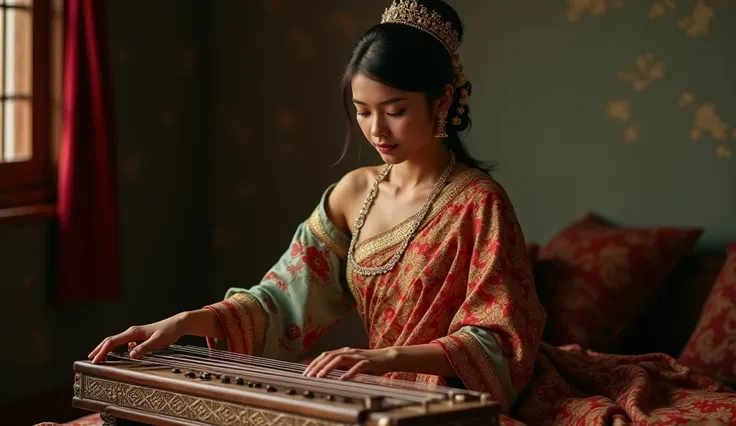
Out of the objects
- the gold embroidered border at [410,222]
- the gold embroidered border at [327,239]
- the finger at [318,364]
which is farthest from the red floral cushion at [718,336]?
the finger at [318,364]

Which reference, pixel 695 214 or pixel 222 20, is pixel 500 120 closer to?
pixel 695 214

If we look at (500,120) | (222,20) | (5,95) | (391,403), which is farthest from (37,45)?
(391,403)

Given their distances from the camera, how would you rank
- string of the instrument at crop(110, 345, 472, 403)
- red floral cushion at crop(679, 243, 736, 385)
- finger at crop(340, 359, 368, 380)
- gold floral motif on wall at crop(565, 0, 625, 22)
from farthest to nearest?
gold floral motif on wall at crop(565, 0, 625, 22), red floral cushion at crop(679, 243, 736, 385), finger at crop(340, 359, 368, 380), string of the instrument at crop(110, 345, 472, 403)

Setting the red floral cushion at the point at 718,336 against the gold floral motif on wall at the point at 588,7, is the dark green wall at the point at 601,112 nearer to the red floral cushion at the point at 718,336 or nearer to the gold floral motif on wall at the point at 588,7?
the gold floral motif on wall at the point at 588,7

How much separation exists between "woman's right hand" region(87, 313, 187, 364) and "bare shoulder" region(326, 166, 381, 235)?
504 millimetres

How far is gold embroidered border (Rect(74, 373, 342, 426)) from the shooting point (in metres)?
1.72

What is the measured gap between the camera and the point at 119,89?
4102 mm

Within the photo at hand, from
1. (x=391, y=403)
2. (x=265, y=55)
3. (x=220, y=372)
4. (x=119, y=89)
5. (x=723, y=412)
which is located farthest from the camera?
(x=265, y=55)

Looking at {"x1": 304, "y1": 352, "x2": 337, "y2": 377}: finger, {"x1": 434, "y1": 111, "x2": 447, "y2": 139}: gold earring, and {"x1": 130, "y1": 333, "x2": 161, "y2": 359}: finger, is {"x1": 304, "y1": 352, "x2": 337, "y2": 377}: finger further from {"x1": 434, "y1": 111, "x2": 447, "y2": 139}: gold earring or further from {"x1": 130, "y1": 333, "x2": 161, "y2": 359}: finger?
{"x1": 434, "y1": 111, "x2": 447, "y2": 139}: gold earring

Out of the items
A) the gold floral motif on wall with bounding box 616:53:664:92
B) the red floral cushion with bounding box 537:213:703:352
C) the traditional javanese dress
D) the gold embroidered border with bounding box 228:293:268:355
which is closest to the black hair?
the traditional javanese dress

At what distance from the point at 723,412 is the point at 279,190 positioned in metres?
2.51

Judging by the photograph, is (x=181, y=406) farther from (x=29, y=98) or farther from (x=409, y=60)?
(x=29, y=98)

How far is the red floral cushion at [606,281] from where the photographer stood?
318cm

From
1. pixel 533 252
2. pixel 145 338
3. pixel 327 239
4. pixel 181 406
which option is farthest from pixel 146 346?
pixel 533 252
